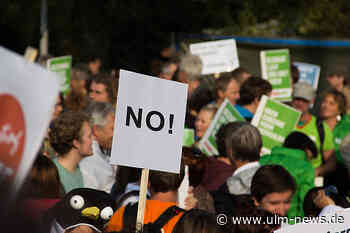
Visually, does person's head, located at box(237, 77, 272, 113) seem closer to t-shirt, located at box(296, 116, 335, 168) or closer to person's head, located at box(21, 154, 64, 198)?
t-shirt, located at box(296, 116, 335, 168)

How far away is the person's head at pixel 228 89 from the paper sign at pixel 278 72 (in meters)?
1.10

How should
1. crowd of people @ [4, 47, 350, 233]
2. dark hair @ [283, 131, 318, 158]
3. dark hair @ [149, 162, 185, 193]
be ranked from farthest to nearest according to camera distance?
dark hair @ [283, 131, 318, 158] < dark hair @ [149, 162, 185, 193] < crowd of people @ [4, 47, 350, 233]

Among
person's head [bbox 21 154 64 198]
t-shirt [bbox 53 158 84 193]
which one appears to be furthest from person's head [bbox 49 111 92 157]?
person's head [bbox 21 154 64 198]

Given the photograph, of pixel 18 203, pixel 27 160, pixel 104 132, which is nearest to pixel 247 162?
pixel 104 132

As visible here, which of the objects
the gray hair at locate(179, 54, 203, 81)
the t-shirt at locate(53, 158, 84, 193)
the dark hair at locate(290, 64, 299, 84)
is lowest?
the t-shirt at locate(53, 158, 84, 193)

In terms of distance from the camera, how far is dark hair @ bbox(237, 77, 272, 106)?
18.8 ft

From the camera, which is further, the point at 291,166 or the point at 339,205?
the point at 291,166

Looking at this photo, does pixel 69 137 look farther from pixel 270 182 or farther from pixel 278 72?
pixel 278 72

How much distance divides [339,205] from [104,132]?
1.91 metres

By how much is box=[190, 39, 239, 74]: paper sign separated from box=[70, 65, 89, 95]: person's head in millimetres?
1439

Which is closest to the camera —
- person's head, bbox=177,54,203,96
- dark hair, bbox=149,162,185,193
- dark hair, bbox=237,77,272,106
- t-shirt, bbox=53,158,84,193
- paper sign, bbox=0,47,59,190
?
paper sign, bbox=0,47,59,190

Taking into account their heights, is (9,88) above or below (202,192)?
above

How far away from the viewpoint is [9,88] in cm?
141

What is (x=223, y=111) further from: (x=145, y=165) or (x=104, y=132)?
(x=145, y=165)
